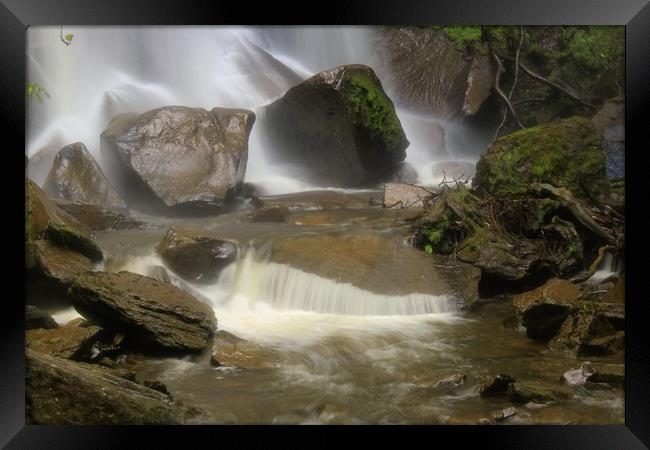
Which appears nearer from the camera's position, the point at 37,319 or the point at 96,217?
the point at 37,319

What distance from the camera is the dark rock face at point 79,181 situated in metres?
3.35

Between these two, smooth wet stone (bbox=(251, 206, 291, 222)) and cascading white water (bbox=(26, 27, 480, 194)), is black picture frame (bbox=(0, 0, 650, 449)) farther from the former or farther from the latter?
smooth wet stone (bbox=(251, 206, 291, 222))

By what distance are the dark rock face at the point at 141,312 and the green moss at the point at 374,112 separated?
6.39 ft

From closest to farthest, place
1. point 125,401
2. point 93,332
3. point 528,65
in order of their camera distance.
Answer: point 125,401 → point 93,332 → point 528,65

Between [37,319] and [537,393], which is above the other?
[37,319]

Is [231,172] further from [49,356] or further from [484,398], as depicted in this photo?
[484,398]

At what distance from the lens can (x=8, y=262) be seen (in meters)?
3.17

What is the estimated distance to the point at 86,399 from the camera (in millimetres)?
2977

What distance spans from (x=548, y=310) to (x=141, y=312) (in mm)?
2815

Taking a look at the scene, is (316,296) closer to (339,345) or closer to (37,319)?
(339,345)

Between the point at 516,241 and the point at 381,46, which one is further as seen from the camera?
the point at 516,241

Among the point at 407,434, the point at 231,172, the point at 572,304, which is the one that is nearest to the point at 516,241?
the point at 572,304

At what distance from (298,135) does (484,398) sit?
233 centimetres

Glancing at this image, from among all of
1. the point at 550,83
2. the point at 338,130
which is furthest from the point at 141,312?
the point at 550,83
